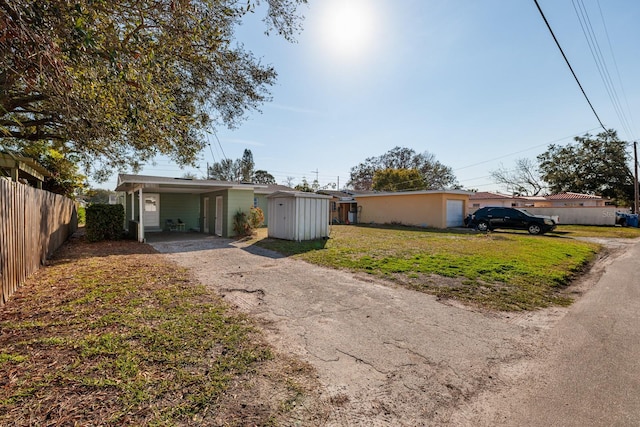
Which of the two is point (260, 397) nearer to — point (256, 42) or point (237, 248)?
point (256, 42)

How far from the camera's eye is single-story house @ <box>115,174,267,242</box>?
13.0 meters

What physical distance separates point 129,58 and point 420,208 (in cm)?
1949

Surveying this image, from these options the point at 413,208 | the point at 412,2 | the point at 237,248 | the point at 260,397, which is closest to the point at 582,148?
the point at 413,208

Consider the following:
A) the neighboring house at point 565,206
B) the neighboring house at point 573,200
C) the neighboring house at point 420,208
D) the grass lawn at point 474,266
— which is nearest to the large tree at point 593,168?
the neighboring house at point 565,206

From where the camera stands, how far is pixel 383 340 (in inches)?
138

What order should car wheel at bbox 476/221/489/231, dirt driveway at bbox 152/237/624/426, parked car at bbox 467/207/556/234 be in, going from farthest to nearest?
car wheel at bbox 476/221/489/231 < parked car at bbox 467/207/556/234 < dirt driveway at bbox 152/237/624/426

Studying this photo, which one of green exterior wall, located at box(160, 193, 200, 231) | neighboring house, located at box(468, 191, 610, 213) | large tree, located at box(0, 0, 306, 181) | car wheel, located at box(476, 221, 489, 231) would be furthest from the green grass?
green exterior wall, located at box(160, 193, 200, 231)

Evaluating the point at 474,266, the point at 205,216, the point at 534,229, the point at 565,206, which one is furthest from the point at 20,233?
the point at 565,206

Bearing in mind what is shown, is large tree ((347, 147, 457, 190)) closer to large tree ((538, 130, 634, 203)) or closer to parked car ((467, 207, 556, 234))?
large tree ((538, 130, 634, 203))

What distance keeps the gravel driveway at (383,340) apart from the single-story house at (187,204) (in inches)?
284

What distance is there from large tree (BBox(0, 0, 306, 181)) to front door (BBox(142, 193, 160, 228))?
959 cm

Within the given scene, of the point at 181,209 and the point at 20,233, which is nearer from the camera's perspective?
the point at 20,233

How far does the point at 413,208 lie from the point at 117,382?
20703mm

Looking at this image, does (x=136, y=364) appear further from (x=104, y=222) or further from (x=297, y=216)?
(x=104, y=222)
